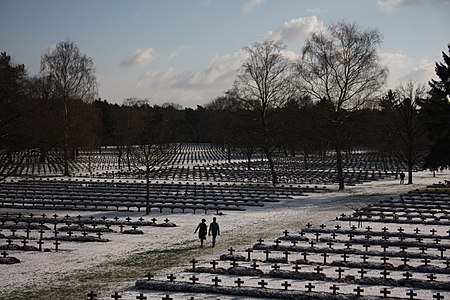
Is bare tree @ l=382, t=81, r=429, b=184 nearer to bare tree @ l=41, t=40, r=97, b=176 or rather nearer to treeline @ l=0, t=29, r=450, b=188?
treeline @ l=0, t=29, r=450, b=188

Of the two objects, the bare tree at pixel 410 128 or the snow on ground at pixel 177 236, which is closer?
the snow on ground at pixel 177 236

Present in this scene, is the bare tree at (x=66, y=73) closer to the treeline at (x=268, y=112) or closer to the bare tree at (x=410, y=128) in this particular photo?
the treeline at (x=268, y=112)

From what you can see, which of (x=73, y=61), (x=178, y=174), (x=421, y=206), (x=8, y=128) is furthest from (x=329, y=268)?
(x=73, y=61)

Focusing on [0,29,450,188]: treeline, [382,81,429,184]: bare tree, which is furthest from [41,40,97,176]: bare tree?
[382,81,429,184]: bare tree

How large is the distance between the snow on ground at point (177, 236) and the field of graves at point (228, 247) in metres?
0.06

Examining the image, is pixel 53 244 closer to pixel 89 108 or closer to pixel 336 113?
pixel 336 113

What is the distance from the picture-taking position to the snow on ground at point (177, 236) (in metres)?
15.1

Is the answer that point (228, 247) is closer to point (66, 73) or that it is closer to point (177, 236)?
point (177, 236)

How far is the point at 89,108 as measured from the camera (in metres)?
60.4

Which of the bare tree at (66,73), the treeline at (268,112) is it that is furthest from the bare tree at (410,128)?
the bare tree at (66,73)

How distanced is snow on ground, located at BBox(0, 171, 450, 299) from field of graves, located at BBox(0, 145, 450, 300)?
6 cm

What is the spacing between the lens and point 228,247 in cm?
1914

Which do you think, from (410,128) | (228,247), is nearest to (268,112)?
(410,128)

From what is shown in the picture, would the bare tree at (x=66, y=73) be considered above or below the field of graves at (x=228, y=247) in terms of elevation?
above
